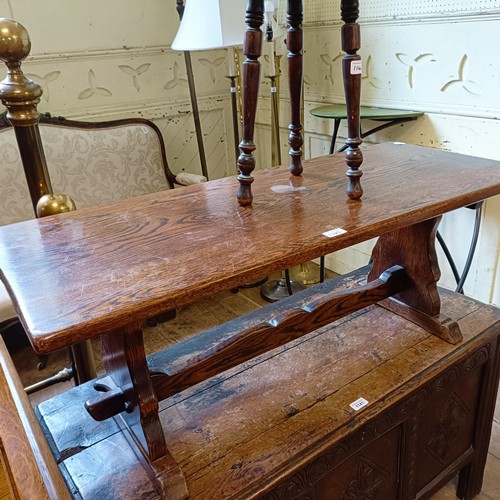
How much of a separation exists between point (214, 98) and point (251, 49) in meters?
2.14

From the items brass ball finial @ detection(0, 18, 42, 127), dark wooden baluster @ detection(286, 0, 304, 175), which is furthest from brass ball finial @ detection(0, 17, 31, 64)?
dark wooden baluster @ detection(286, 0, 304, 175)

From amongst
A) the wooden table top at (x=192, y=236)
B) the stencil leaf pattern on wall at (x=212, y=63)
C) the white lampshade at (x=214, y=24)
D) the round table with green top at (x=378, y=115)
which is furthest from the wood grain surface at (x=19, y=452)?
the stencil leaf pattern on wall at (x=212, y=63)

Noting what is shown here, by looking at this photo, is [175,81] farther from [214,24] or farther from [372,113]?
[372,113]

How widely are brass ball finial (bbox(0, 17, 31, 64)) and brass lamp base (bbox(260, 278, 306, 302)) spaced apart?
6.14 ft

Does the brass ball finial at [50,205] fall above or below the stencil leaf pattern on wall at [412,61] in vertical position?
below

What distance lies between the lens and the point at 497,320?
1.31 m

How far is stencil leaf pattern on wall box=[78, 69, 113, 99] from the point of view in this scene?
2.51 metres

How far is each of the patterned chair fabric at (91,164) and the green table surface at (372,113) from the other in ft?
2.39

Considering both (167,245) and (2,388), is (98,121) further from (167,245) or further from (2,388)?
(2,388)

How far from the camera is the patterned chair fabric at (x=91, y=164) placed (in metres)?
2.22

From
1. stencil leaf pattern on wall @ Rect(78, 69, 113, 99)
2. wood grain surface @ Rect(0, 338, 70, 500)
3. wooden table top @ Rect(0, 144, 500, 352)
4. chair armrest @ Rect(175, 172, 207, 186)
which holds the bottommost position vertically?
chair armrest @ Rect(175, 172, 207, 186)

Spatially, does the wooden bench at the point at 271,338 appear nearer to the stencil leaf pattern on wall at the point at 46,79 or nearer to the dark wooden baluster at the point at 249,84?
the dark wooden baluster at the point at 249,84

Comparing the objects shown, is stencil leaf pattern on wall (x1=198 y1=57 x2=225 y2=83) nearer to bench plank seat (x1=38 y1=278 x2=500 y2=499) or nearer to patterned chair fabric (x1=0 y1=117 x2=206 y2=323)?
patterned chair fabric (x1=0 y1=117 x2=206 y2=323)

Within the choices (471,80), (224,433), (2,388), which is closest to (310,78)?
(471,80)
